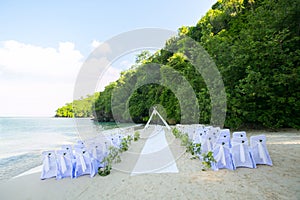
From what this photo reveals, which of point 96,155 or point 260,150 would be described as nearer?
point 260,150

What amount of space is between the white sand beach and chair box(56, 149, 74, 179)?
20 centimetres

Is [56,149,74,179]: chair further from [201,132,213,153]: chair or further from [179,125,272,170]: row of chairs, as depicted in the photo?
[201,132,213,153]: chair

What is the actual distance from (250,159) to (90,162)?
380 centimetres

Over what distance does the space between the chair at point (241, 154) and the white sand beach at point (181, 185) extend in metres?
0.17

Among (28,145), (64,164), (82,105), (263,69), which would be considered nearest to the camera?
(64,164)

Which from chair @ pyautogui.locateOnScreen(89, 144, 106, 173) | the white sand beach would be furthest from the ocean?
the white sand beach

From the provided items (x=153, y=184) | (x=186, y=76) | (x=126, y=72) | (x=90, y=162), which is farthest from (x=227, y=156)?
(x=126, y=72)

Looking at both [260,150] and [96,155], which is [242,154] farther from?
[96,155]

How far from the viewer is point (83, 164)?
4.45 metres

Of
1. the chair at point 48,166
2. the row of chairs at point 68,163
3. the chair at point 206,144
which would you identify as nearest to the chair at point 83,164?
the row of chairs at point 68,163

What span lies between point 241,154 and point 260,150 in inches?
19.2

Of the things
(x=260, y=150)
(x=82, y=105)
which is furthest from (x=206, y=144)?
(x=82, y=105)

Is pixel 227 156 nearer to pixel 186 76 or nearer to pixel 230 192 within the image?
pixel 230 192

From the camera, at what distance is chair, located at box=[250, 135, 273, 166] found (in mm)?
4211
